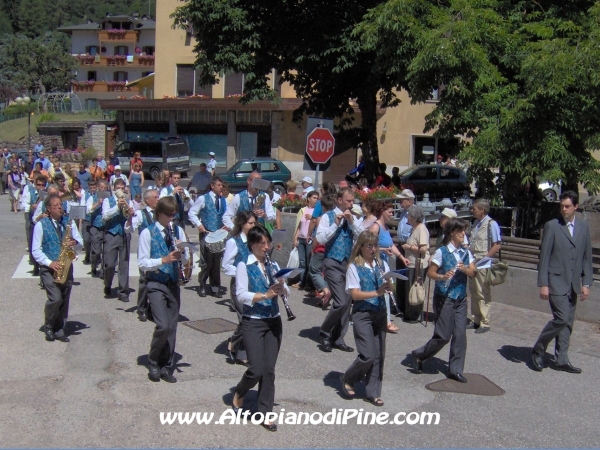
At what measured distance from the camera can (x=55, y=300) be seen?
820cm

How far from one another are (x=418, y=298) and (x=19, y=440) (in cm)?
488

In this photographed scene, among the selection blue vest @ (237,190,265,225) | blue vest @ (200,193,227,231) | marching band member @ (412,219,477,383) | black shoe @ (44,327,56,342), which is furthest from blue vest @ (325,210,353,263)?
black shoe @ (44,327,56,342)

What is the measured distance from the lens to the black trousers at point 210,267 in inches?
427

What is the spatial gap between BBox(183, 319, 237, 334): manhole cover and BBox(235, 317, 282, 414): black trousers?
10.2 ft

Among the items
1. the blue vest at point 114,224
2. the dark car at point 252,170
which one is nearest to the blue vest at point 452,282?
the blue vest at point 114,224

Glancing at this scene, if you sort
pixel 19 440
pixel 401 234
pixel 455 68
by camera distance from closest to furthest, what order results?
1. pixel 19 440
2. pixel 401 234
3. pixel 455 68

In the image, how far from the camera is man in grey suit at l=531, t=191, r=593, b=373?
779 centimetres

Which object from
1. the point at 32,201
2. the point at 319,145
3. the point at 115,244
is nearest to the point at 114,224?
the point at 115,244

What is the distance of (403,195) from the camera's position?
10680mm

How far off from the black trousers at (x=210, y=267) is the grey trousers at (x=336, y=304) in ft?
9.27

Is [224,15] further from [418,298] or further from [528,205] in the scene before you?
[418,298]

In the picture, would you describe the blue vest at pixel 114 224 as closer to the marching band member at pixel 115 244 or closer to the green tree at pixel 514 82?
the marching band member at pixel 115 244

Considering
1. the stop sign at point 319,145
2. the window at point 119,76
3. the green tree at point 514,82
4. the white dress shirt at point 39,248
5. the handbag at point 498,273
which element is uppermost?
the window at point 119,76

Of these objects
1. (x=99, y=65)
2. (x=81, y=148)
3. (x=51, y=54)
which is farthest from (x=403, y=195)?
(x=51, y=54)
